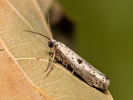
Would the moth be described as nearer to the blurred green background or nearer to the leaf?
the leaf

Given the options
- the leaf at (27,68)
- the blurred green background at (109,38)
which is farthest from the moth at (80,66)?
the blurred green background at (109,38)

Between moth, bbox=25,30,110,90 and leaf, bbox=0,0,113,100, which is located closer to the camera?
leaf, bbox=0,0,113,100

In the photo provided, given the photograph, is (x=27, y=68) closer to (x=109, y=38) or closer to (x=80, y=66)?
(x=80, y=66)

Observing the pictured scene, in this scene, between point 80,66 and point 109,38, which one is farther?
point 109,38

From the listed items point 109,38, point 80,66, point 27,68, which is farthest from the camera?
point 109,38

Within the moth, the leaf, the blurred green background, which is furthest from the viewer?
the blurred green background

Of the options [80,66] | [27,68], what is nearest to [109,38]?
[80,66]

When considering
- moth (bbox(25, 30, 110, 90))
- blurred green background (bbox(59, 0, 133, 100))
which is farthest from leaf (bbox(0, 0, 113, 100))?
blurred green background (bbox(59, 0, 133, 100))
